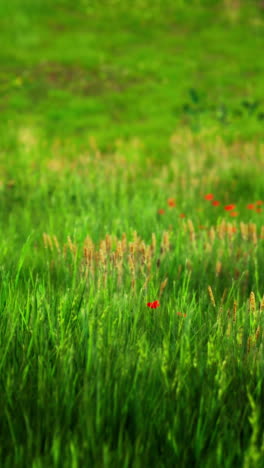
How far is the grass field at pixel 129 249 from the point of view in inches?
67.6

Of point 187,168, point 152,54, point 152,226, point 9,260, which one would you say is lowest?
point 9,260

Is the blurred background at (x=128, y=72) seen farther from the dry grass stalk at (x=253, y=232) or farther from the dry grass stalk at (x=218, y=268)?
the dry grass stalk at (x=218, y=268)

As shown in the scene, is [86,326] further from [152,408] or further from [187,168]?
[187,168]

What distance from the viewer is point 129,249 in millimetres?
3059

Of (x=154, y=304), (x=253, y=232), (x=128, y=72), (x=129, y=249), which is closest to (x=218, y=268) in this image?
(x=129, y=249)

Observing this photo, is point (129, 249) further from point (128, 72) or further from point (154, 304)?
point (128, 72)

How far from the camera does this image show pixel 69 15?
17422 mm

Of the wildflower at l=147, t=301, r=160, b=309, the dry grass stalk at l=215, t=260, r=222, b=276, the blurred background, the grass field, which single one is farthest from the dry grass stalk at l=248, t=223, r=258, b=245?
the blurred background

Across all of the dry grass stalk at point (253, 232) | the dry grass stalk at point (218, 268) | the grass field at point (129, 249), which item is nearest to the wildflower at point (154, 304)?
the grass field at point (129, 249)

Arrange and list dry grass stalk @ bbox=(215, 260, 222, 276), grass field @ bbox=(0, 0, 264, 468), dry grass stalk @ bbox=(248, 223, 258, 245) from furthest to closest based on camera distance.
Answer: dry grass stalk @ bbox=(248, 223, 258, 245), dry grass stalk @ bbox=(215, 260, 222, 276), grass field @ bbox=(0, 0, 264, 468)

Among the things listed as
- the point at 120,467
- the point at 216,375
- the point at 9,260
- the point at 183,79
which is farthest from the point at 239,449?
the point at 183,79

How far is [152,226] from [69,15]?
1476cm

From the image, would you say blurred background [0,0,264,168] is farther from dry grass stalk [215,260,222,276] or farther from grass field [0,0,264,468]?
dry grass stalk [215,260,222,276]

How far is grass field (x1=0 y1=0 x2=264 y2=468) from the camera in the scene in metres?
1.72
